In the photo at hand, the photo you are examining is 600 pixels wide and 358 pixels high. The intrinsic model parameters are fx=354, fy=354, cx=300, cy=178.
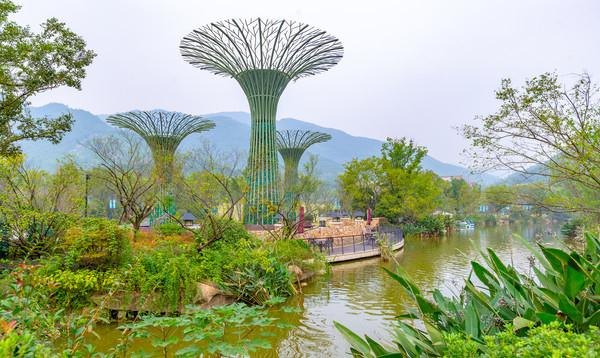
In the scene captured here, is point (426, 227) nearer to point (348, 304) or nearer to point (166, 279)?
point (348, 304)

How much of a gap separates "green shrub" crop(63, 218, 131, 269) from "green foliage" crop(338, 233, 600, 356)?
559 centimetres

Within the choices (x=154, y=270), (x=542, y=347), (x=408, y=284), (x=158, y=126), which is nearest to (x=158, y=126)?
(x=158, y=126)

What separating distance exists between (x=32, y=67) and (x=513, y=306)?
27.4 feet

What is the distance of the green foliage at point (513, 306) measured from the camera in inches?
68.1

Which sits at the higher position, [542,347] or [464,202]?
[464,202]

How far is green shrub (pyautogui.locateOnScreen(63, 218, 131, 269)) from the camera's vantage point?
6031 mm

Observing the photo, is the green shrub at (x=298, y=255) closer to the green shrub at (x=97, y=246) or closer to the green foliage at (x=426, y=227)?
the green shrub at (x=97, y=246)

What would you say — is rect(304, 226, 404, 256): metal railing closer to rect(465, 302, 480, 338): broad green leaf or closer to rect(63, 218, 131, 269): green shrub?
rect(63, 218, 131, 269): green shrub

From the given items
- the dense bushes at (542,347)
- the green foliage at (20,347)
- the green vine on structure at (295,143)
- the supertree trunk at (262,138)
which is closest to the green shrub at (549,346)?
the dense bushes at (542,347)

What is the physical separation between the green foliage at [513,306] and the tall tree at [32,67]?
738 cm

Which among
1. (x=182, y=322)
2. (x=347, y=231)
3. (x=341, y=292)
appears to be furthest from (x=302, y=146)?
(x=182, y=322)

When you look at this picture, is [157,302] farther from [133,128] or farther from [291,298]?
[133,128]

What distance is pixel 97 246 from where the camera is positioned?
620 centimetres

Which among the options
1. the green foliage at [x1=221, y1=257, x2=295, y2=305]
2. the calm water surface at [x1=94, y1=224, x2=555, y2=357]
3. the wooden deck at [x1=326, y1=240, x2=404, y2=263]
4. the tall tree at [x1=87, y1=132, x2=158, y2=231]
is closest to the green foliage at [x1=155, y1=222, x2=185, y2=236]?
the tall tree at [x1=87, y1=132, x2=158, y2=231]
